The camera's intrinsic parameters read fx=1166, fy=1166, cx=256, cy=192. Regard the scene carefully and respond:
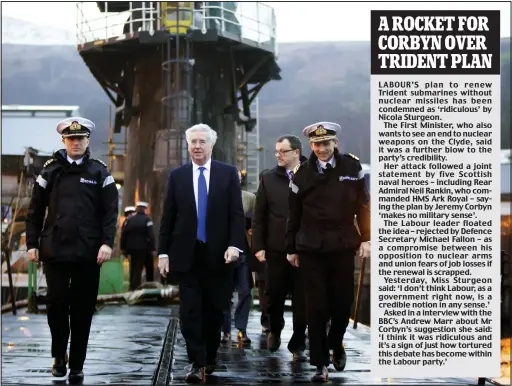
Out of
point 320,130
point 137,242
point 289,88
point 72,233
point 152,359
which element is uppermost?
point 289,88

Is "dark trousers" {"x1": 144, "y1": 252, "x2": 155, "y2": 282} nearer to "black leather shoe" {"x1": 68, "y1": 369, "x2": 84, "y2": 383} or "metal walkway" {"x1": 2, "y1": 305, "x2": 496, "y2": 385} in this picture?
"metal walkway" {"x1": 2, "y1": 305, "x2": 496, "y2": 385}

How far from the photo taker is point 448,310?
705cm

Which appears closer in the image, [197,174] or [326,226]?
[326,226]

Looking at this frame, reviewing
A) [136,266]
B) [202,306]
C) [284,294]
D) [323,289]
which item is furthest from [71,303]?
[136,266]

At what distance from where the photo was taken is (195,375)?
7426 mm

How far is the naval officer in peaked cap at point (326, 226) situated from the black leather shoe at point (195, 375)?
73 cm

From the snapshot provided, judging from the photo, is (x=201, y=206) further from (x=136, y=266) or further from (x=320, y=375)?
(x=136, y=266)

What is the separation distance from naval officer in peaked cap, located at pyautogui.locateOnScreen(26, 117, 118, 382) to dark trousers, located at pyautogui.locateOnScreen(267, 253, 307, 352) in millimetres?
1928

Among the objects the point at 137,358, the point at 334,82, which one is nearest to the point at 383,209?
the point at 137,358

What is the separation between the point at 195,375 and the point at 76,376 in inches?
30.3

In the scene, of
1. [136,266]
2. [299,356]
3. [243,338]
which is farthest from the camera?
[136,266]

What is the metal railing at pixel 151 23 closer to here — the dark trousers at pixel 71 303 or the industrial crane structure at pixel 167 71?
the industrial crane structure at pixel 167 71

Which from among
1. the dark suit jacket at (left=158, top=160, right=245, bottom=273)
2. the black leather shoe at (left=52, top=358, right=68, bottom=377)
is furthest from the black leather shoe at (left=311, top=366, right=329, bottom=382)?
the black leather shoe at (left=52, top=358, right=68, bottom=377)

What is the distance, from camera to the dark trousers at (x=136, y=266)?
18.2m
